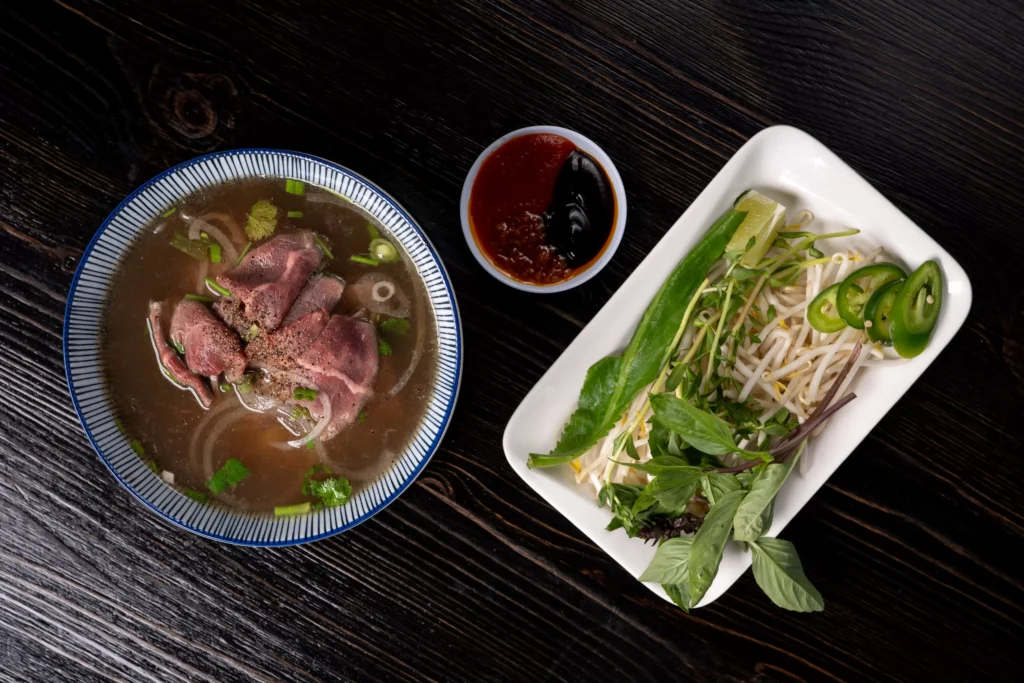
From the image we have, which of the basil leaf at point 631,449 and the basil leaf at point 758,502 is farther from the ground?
the basil leaf at point 758,502

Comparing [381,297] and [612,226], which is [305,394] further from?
[612,226]

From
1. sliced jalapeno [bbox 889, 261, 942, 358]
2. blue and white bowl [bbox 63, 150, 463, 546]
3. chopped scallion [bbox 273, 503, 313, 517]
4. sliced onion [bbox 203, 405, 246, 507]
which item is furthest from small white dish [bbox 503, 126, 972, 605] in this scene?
sliced onion [bbox 203, 405, 246, 507]

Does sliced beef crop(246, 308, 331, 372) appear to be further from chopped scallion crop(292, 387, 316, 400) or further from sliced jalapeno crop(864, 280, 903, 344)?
sliced jalapeno crop(864, 280, 903, 344)

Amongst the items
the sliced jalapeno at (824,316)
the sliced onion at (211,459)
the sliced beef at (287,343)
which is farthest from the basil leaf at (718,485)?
the sliced onion at (211,459)

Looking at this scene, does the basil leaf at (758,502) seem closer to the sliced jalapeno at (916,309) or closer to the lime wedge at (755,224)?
the sliced jalapeno at (916,309)

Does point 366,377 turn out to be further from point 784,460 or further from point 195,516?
point 784,460

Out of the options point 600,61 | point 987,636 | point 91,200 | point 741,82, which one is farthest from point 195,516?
point 987,636

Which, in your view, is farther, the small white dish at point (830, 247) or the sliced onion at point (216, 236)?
the sliced onion at point (216, 236)
